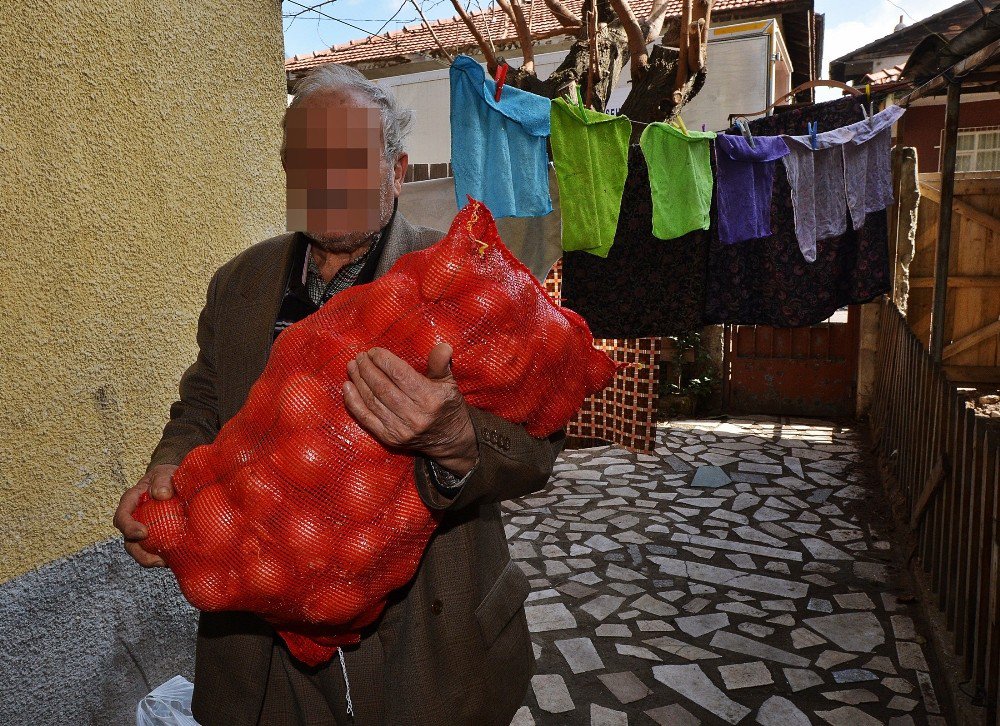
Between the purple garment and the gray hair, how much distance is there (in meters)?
4.11

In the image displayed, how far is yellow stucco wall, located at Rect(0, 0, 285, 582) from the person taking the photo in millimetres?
2352

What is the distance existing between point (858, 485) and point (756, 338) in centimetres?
368

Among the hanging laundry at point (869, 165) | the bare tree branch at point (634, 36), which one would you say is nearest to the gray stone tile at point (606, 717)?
the hanging laundry at point (869, 165)

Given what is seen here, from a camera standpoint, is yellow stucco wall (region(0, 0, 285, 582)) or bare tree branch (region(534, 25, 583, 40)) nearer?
yellow stucco wall (region(0, 0, 285, 582))

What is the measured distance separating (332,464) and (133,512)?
50 centimetres

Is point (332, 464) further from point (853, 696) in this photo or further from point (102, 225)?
point (853, 696)

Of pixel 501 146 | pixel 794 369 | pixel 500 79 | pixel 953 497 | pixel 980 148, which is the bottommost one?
pixel 794 369

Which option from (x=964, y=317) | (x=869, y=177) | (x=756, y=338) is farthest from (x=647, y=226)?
(x=964, y=317)

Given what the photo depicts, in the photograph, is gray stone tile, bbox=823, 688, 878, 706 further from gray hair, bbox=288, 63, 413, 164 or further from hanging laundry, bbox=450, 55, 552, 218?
gray hair, bbox=288, 63, 413, 164

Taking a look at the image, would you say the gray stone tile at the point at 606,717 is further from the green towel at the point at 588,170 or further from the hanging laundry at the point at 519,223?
the green towel at the point at 588,170

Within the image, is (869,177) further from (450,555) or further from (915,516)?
(450,555)

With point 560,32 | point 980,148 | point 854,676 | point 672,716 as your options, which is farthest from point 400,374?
point 980,148

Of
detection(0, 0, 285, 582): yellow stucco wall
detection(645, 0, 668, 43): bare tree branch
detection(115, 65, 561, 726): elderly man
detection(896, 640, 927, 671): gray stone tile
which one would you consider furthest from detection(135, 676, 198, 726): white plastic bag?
detection(645, 0, 668, 43): bare tree branch

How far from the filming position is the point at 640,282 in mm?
5633
